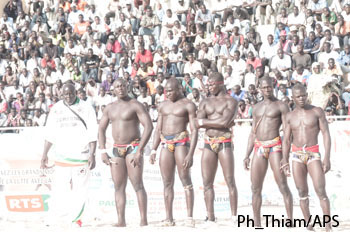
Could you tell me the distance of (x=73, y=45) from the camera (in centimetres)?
1964

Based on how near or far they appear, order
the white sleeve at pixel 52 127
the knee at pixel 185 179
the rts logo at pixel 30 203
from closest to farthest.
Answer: the knee at pixel 185 179 → the white sleeve at pixel 52 127 → the rts logo at pixel 30 203

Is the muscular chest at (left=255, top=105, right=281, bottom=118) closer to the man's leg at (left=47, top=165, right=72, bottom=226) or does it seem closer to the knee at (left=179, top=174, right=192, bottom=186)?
the knee at (left=179, top=174, right=192, bottom=186)

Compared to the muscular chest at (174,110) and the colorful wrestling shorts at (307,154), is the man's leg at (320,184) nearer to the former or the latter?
the colorful wrestling shorts at (307,154)

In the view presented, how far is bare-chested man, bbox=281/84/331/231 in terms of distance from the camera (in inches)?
359

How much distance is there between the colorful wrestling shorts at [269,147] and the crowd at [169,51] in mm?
4708

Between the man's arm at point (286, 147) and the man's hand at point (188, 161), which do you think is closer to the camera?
the man's arm at point (286, 147)

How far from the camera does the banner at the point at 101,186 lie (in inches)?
464

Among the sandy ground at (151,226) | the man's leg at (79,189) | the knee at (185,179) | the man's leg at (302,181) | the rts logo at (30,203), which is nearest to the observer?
the man's leg at (302,181)

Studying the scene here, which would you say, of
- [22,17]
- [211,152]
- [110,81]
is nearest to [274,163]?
[211,152]

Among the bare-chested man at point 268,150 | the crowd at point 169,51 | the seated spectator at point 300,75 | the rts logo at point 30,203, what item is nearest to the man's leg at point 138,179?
the bare-chested man at point 268,150

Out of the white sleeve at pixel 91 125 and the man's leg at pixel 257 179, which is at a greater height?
the white sleeve at pixel 91 125

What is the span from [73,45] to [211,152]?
10.5m

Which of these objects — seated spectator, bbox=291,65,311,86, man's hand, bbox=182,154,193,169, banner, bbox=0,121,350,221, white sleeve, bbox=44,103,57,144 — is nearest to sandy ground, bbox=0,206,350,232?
banner, bbox=0,121,350,221

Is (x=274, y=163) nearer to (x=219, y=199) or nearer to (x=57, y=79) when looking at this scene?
(x=219, y=199)
